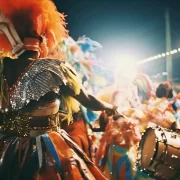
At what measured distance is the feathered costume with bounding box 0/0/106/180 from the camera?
7.74 feet

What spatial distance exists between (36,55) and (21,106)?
409 millimetres

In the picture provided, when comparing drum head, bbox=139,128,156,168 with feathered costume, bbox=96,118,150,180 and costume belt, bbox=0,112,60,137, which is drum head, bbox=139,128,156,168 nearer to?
feathered costume, bbox=96,118,150,180

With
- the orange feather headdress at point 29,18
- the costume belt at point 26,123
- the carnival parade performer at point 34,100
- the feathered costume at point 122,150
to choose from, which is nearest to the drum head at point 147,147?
the carnival parade performer at point 34,100

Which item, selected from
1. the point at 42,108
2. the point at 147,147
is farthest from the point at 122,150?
the point at 42,108

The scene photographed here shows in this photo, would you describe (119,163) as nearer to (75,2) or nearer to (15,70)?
(15,70)

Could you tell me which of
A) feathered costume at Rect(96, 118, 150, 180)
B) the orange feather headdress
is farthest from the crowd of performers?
feathered costume at Rect(96, 118, 150, 180)

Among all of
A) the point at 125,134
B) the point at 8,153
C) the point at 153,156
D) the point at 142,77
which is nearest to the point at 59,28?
the point at 8,153

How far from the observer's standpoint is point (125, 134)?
13.7 ft

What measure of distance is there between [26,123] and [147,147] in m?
1.27

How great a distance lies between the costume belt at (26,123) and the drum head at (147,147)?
97 cm

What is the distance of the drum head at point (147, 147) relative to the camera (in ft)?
10.4

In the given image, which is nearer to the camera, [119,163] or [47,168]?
[47,168]

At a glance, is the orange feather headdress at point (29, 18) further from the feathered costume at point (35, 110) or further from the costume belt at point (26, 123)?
the costume belt at point (26, 123)

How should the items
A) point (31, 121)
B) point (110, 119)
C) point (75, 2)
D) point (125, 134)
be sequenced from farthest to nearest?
A: point (75, 2) → point (110, 119) → point (125, 134) → point (31, 121)
